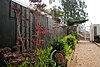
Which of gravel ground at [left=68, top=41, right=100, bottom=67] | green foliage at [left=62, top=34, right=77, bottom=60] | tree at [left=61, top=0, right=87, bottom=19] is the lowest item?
gravel ground at [left=68, top=41, right=100, bottom=67]

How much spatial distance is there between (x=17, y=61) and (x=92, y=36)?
88.7 feet

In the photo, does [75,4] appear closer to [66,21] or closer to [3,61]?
[66,21]

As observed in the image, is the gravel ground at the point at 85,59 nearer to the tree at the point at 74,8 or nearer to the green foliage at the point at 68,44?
the green foliage at the point at 68,44

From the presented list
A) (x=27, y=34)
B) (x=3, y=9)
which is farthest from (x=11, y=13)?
(x=27, y=34)

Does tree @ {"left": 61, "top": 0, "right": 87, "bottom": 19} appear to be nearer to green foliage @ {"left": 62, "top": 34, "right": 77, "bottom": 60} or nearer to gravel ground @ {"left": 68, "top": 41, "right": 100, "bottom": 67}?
green foliage @ {"left": 62, "top": 34, "right": 77, "bottom": 60}

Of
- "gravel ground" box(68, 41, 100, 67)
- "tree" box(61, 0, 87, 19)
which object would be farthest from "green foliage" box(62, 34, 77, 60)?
"tree" box(61, 0, 87, 19)

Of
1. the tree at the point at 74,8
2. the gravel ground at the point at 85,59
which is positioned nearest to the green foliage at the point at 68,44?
the gravel ground at the point at 85,59

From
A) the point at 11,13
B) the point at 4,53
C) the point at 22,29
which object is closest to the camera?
the point at 4,53

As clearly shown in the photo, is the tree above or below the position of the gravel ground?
above

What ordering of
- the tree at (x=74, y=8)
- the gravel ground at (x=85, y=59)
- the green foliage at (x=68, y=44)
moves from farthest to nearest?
the tree at (x=74, y=8)
the green foliage at (x=68, y=44)
the gravel ground at (x=85, y=59)

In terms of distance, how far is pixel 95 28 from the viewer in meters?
30.0

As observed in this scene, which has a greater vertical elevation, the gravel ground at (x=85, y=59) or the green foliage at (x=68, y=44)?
the green foliage at (x=68, y=44)

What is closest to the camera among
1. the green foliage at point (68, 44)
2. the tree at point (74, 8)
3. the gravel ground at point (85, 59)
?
the gravel ground at point (85, 59)

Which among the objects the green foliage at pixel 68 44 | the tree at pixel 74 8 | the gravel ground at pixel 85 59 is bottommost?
the gravel ground at pixel 85 59
